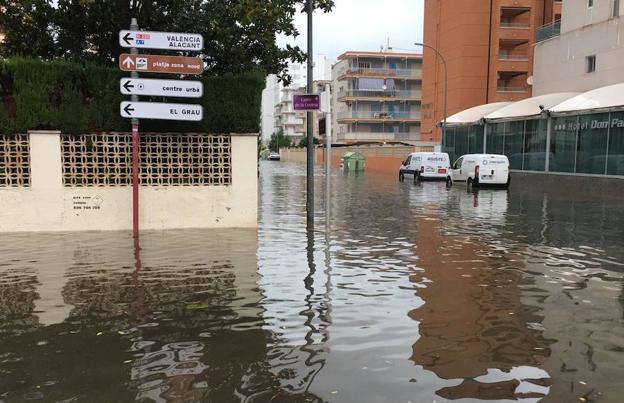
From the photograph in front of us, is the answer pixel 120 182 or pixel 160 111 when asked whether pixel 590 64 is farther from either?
pixel 120 182

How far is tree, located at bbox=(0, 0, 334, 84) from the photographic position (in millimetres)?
12750

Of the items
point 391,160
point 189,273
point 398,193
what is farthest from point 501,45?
point 189,273

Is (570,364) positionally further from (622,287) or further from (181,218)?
(181,218)

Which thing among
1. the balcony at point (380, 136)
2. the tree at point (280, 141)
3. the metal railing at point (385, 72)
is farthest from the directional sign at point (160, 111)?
the tree at point (280, 141)

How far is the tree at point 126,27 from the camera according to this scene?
12750 mm

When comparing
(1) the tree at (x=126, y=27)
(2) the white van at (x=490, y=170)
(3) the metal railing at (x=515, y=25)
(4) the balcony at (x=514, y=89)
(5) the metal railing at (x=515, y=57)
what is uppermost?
(3) the metal railing at (x=515, y=25)

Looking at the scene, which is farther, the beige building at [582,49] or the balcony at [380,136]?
the balcony at [380,136]

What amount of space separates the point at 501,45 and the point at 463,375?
169 ft

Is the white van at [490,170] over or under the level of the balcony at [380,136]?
under

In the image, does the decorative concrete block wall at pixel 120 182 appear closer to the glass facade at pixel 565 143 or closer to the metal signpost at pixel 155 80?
the metal signpost at pixel 155 80

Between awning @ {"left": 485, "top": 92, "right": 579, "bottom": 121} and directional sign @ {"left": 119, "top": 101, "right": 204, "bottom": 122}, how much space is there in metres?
23.8

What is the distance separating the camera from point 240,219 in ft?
38.2

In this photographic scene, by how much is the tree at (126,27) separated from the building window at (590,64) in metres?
22.1

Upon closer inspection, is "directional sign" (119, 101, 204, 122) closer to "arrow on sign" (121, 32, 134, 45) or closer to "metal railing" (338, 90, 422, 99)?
"arrow on sign" (121, 32, 134, 45)
